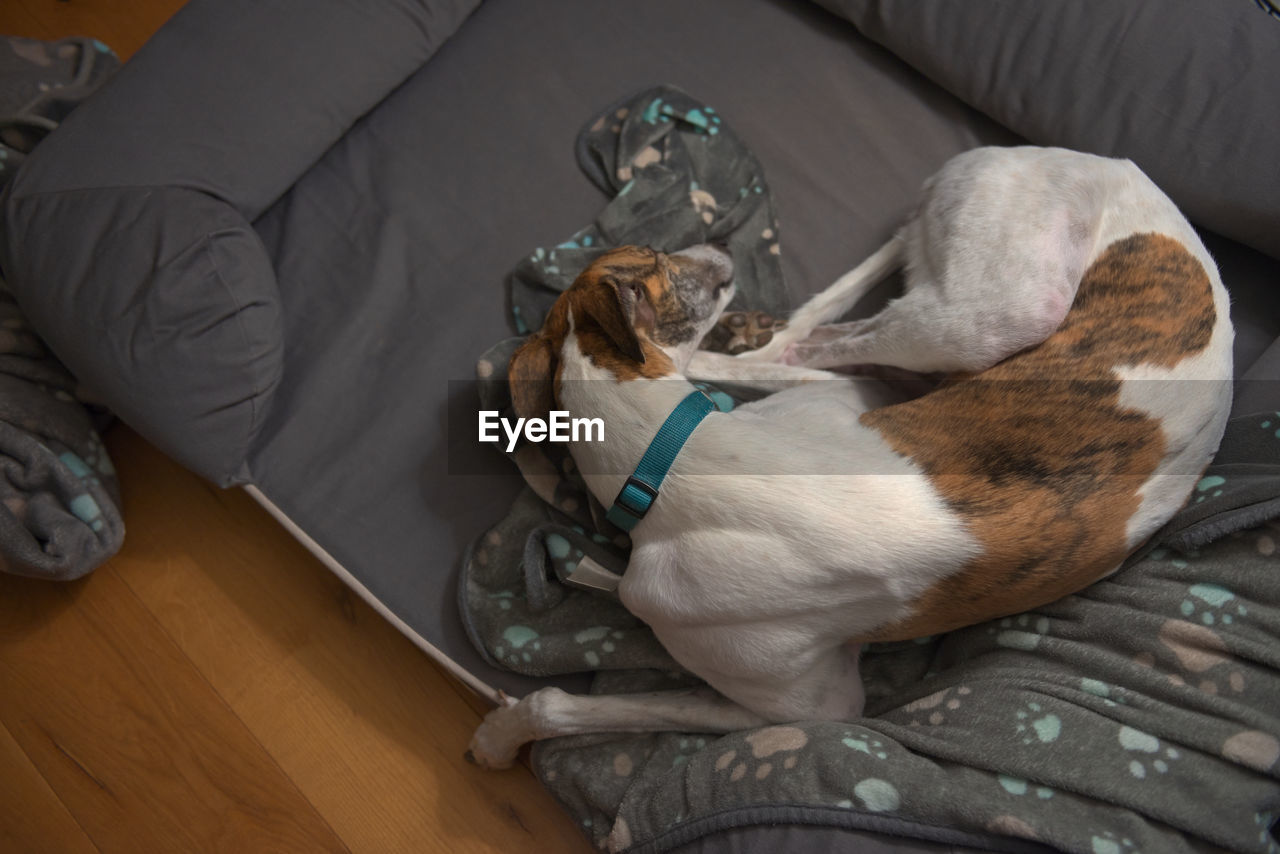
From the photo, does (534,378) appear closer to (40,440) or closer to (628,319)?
(628,319)

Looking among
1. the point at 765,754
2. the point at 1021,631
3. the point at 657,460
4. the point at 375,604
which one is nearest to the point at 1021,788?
the point at 1021,631

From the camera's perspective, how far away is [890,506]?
1.71 metres

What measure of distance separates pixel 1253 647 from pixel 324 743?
2.37 metres

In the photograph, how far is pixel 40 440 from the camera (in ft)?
7.99

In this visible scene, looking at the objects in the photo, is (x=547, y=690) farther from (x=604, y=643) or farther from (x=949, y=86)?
(x=949, y=86)

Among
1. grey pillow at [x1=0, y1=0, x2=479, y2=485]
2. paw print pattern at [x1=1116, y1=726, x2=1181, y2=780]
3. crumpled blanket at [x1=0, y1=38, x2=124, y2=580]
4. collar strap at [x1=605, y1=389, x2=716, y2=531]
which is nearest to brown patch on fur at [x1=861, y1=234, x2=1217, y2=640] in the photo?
paw print pattern at [x1=1116, y1=726, x2=1181, y2=780]

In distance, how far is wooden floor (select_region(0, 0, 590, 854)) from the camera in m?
2.30

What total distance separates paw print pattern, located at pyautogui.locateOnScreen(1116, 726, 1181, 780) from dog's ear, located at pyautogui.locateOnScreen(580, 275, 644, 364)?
1310 millimetres

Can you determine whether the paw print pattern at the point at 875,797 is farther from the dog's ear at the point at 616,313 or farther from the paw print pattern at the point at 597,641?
the dog's ear at the point at 616,313

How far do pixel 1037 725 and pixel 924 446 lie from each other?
645 mm

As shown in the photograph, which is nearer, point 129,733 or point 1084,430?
point 1084,430

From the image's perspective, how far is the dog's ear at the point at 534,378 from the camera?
2.01 m

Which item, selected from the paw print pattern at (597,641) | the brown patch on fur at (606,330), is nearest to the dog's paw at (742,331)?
the brown patch on fur at (606,330)

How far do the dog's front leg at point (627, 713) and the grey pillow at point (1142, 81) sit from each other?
1.98 meters
